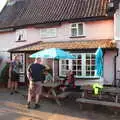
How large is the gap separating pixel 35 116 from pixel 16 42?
12.2 m

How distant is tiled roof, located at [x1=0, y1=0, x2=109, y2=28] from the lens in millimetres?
17580

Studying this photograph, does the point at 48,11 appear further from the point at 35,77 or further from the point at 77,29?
the point at 35,77

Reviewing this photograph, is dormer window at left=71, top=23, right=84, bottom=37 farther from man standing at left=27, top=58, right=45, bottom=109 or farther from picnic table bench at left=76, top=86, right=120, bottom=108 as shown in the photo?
man standing at left=27, top=58, right=45, bottom=109

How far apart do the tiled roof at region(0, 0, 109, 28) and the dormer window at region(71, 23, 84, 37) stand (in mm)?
509

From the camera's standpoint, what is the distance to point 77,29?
17.7 metres

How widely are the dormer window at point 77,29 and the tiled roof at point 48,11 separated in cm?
51

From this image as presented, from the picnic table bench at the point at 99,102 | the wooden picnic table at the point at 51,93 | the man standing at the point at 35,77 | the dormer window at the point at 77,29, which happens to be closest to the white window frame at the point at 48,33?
the dormer window at the point at 77,29

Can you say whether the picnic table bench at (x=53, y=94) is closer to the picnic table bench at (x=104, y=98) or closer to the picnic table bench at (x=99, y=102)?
the picnic table bench at (x=104, y=98)

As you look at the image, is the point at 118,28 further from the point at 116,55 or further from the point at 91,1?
the point at 91,1

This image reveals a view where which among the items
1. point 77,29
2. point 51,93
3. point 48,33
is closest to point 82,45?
→ point 77,29

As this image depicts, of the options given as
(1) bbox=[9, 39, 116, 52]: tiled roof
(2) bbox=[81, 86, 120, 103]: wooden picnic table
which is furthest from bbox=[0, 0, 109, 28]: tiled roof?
(2) bbox=[81, 86, 120, 103]: wooden picnic table

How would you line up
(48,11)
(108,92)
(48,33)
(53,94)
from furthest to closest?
(48,11) → (48,33) → (53,94) → (108,92)

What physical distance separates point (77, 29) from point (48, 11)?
10.6 ft

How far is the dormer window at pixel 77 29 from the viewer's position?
17672mm
